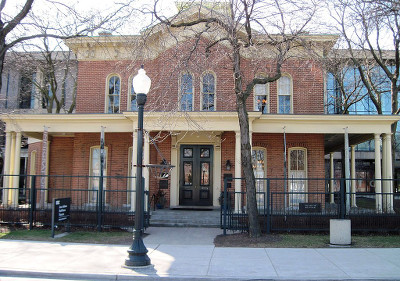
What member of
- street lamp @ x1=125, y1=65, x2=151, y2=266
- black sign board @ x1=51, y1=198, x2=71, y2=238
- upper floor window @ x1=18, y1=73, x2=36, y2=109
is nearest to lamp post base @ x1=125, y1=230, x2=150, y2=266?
street lamp @ x1=125, y1=65, x2=151, y2=266

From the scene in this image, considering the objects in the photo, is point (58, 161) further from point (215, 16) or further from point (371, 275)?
point (371, 275)

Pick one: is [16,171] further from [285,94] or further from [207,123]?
[285,94]

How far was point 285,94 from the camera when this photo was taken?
17891 millimetres

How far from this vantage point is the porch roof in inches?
583

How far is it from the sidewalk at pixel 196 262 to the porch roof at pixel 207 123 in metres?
5.24

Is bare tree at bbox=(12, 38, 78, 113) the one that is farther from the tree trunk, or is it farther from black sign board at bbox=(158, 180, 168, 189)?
the tree trunk

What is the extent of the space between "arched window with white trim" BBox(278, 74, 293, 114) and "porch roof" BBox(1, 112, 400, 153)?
8.20 feet

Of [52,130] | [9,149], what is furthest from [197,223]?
[9,149]

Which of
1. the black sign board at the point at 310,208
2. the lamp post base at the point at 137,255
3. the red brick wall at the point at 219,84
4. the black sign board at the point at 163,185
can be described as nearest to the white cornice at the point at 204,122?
the red brick wall at the point at 219,84

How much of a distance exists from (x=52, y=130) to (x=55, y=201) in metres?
5.13

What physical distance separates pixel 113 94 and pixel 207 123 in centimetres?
598

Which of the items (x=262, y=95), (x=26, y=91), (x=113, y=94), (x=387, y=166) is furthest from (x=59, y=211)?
(x=26, y=91)

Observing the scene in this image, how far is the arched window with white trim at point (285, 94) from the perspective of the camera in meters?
17.9

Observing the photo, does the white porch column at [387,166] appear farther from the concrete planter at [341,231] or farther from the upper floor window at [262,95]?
the upper floor window at [262,95]
